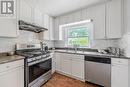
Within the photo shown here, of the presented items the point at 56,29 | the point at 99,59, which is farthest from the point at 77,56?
the point at 56,29

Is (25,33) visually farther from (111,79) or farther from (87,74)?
(111,79)

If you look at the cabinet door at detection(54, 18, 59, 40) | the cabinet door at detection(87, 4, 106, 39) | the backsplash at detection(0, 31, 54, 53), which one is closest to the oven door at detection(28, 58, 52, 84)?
the backsplash at detection(0, 31, 54, 53)

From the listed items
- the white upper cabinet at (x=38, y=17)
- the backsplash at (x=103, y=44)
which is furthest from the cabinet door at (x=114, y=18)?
the white upper cabinet at (x=38, y=17)

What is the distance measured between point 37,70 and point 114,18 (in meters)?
2.48

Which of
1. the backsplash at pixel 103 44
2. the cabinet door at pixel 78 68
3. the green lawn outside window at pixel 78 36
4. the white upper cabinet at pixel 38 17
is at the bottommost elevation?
the cabinet door at pixel 78 68

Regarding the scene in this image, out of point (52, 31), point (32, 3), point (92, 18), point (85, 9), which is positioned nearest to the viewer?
point (32, 3)

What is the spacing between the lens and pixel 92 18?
10.5ft

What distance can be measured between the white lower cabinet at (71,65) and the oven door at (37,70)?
2.05ft

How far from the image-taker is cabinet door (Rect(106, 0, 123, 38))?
8.50 feet

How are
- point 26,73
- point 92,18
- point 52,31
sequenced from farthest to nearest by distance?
point 52,31 < point 92,18 < point 26,73

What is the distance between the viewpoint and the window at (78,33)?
3.60 meters

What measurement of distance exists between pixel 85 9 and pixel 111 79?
2312 mm

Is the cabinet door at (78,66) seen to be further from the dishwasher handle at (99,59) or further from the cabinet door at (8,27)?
the cabinet door at (8,27)

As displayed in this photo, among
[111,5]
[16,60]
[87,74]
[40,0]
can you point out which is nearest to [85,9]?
[111,5]
